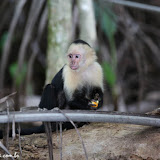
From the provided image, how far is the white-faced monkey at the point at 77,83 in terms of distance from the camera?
2773mm

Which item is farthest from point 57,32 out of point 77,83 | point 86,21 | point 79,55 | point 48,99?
point 48,99

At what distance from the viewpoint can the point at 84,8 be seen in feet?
12.9

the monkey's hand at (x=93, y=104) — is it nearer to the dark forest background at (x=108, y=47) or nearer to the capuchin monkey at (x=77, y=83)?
the capuchin monkey at (x=77, y=83)

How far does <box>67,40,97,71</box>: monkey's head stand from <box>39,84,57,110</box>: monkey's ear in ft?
0.92

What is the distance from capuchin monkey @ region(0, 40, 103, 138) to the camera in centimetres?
277

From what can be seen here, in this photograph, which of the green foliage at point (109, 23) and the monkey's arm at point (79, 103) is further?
the green foliage at point (109, 23)

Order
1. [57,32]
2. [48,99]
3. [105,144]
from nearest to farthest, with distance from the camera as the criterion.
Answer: [105,144] < [48,99] < [57,32]

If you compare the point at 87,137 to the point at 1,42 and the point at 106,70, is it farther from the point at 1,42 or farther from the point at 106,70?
the point at 1,42

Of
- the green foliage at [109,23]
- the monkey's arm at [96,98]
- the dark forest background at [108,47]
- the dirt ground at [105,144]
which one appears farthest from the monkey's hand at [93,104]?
the green foliage at [109,23]

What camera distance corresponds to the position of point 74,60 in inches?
112

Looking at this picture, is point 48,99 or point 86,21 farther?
point 86,21

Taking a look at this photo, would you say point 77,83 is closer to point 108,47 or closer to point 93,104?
point 93,104

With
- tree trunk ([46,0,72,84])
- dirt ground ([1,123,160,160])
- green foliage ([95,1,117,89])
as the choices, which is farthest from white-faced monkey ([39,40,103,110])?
green foliage ([95,1,117,89])

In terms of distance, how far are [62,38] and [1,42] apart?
3118mm
